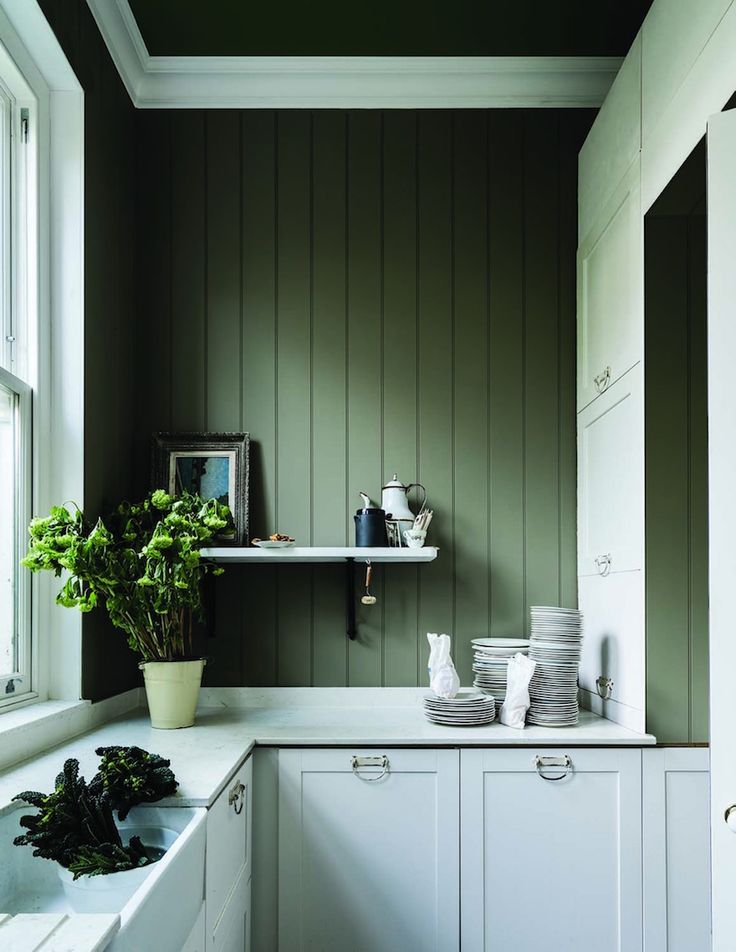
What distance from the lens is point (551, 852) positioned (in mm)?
2508

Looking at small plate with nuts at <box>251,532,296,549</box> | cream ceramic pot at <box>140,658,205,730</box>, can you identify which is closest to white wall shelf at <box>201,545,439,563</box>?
small plate with nuts at <box>251,532,296,549</box>

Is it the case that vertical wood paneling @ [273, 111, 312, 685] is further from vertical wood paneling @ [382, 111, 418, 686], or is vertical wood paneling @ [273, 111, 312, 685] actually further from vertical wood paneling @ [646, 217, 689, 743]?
vertical wood paneling @ [646, 217, 689, 743]

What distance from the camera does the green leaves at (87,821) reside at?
1528mm

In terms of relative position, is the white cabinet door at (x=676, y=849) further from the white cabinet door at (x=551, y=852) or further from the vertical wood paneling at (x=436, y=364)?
the vertical wood paneling at (x=436, y=364)

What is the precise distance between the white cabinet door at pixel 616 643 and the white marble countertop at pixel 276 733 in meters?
0.06

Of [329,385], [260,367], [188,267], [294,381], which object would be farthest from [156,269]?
[329,385]

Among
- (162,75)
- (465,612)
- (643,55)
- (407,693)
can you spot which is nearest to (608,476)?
(465,612)

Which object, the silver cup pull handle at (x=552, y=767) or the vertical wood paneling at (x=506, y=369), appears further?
the vertical wood paneling at (x=506, y=369)

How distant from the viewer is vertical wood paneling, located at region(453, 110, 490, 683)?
314cm

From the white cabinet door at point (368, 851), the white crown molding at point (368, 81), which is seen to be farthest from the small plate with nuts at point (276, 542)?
the white crown molding at point (368, 81)

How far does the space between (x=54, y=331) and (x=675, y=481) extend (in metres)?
1.76

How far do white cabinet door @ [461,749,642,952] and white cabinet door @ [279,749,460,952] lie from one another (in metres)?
0.07

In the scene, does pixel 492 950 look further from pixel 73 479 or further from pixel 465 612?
pixel 73 479

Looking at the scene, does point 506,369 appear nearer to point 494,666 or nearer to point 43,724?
point 494,666
